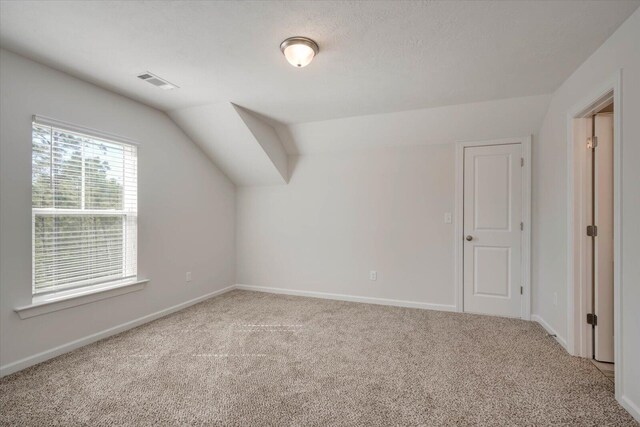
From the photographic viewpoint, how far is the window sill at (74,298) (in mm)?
2326

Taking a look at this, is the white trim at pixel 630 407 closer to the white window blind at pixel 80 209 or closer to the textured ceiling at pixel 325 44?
the textured ceiling at pixel 325 44

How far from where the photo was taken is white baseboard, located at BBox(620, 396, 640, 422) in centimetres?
171

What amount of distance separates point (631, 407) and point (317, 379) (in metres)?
1.92

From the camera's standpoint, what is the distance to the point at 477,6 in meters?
1.68

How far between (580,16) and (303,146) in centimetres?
303

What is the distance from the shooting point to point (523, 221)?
3371mm

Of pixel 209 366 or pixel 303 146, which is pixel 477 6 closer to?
pixel 303 146

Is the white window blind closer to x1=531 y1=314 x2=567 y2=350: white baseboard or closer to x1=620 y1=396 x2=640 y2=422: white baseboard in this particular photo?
x1=620 y1=396 x2=640 y2=422: white baseboard

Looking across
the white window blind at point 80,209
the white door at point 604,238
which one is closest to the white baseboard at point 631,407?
the white door at point 604,238

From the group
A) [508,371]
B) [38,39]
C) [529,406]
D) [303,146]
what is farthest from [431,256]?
[38,39]

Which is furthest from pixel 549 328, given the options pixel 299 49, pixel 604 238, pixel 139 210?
pixel 139 210

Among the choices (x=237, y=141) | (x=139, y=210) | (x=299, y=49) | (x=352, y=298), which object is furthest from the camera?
(x=352, y=298)

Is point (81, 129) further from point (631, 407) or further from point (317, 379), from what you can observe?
point (631, 407)

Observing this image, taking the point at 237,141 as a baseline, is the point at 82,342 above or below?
below
